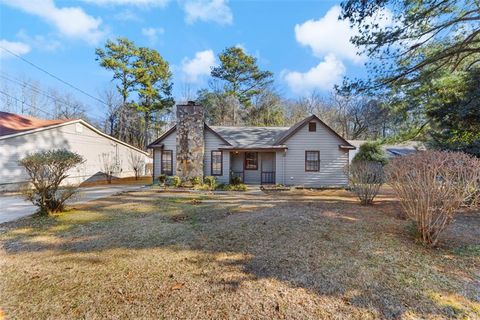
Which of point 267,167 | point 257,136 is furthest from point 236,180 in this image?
point 257,136

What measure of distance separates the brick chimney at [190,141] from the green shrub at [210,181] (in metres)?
0.48

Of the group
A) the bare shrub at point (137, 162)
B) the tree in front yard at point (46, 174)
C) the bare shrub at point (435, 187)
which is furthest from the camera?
the bare shrub at point (137, 162)

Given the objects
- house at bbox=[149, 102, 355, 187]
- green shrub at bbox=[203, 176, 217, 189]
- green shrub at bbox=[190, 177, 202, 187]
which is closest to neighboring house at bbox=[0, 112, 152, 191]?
house at bbox=[149, 102, 355, 187]

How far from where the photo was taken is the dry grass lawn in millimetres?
2734

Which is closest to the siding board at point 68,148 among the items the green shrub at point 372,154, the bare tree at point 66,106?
the bare tree at point 66,106

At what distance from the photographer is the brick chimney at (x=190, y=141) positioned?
572 inches

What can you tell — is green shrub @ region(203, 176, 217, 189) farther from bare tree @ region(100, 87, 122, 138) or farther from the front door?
bare tree @ region(100, 87, 122, 138)

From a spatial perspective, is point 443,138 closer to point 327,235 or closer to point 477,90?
point 477,90

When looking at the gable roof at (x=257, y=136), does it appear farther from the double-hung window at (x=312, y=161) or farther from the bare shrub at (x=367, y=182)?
the bare shrub at (x=367, y=182)

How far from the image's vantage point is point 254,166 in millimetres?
16250

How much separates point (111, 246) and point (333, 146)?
1383cm

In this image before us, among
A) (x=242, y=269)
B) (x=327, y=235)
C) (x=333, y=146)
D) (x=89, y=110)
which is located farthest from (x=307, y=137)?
(x=89, y=110)

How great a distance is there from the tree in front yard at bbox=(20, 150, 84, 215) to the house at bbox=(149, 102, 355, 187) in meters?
7.70

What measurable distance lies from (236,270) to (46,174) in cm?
652
